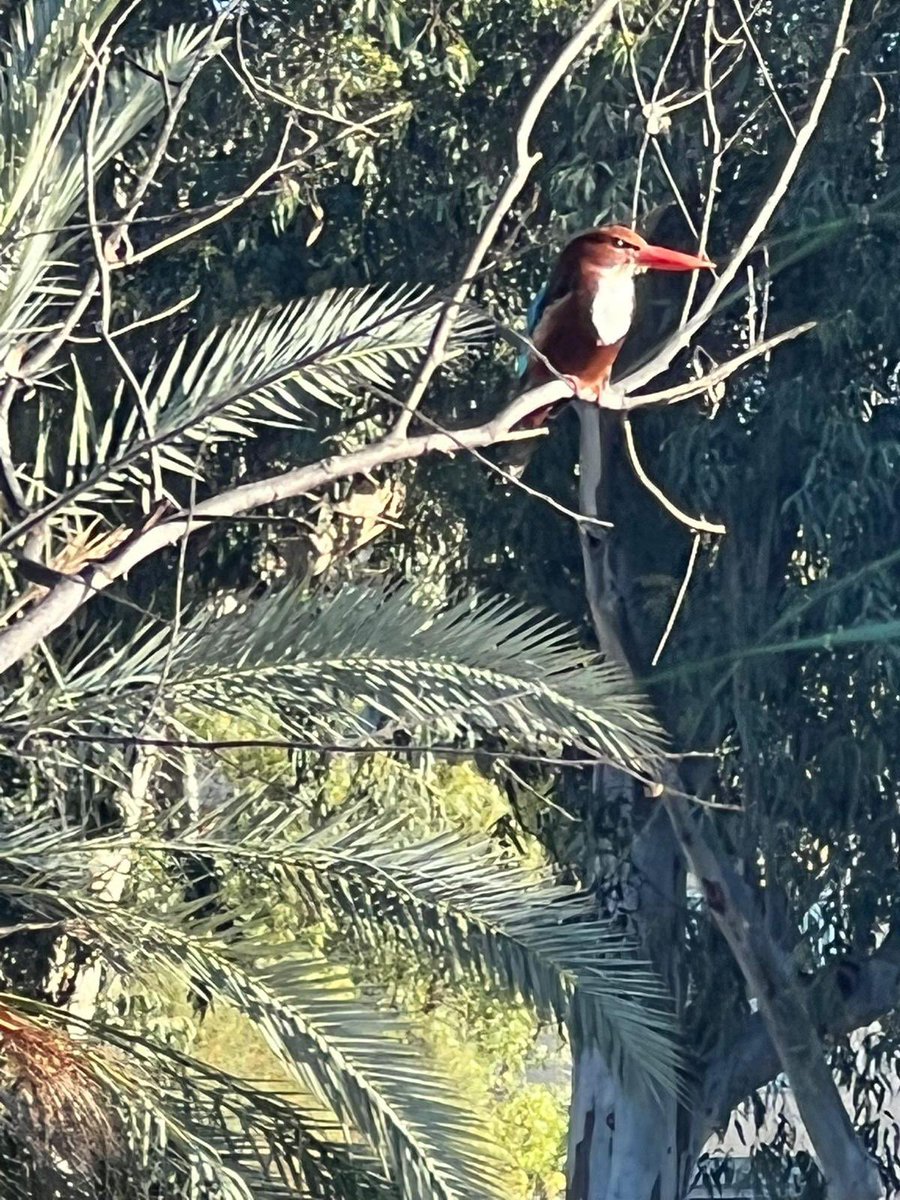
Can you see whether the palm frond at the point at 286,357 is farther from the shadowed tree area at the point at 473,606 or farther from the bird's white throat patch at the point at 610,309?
the bird's white throat patch at the point at 610,309

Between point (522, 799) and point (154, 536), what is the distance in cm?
434

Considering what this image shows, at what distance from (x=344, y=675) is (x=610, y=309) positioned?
1228 millimetres

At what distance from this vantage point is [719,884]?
21.9 ft

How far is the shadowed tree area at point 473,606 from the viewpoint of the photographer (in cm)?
374

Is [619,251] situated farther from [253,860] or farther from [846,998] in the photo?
[846,998]

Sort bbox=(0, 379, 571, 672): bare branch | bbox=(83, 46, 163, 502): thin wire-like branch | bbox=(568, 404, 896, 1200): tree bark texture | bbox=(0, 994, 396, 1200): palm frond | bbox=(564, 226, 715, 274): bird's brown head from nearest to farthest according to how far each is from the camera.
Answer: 1. bbox=(83, 46, 163, 502): thin wire-like branch
2. bbox=(0, 379, 571, 672): bare branch
3. bbox=(0, 994, 396, 1200): palm frond
4. bbox=(564, 226, 715, 274): bird's brown head
5. bbox=(568, 404, 896, 1200): tree bark texture

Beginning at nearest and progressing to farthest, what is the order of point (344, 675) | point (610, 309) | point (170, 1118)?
point (170, 1118)
point (344, 675)
point (610, 309)

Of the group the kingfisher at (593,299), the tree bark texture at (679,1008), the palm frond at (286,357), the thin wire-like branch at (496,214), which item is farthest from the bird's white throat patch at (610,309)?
the tree bark texture at (679,1008)

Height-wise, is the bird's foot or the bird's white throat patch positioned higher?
the bird's white throat patch

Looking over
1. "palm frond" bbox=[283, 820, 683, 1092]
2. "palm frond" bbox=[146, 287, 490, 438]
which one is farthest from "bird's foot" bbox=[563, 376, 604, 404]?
"palm frond" bbox=[283, 820, 683, 1092]

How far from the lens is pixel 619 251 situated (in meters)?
4.45

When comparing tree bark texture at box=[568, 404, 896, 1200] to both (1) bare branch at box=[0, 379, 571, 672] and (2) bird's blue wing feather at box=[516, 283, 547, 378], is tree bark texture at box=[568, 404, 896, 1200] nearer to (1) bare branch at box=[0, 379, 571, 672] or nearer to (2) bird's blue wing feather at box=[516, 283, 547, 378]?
(2) bird's blue wing feather at box=[516, 283, 547, 378]

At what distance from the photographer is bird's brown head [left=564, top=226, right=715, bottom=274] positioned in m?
4.37

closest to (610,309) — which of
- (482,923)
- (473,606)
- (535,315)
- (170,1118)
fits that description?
(535,315)
